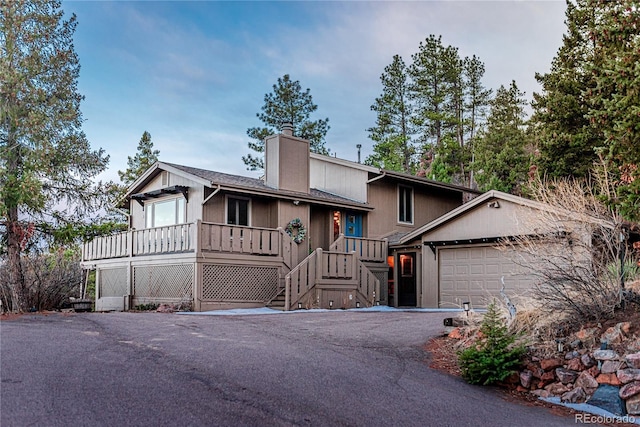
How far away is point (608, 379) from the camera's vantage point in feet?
25.0

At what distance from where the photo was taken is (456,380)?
325 inches

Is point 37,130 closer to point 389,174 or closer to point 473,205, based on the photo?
point 389,174

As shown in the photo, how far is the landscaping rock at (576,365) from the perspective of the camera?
8.05 meters

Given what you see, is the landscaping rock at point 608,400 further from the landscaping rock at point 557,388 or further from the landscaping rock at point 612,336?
the landscaping rock at point 612,336

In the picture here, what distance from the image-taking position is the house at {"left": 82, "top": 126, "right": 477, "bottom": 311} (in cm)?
1730

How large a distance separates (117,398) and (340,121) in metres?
38.0

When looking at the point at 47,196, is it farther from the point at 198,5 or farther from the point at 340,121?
the point at 340,121

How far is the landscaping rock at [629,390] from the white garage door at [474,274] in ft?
33.7

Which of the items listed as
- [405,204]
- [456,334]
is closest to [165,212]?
[405,204]

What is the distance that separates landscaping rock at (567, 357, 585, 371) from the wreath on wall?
41.1 ft

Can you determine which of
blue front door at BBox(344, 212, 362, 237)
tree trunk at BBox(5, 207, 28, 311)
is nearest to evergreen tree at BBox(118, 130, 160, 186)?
blue front door at BBox(344, 212, 362, 237)

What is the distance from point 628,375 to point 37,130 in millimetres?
14263

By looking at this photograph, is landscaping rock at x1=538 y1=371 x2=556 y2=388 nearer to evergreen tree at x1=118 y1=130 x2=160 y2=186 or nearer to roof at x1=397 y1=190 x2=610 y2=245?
roof at x1=397 y1=190 x2=610 y2=245

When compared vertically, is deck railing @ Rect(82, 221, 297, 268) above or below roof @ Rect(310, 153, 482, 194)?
below
